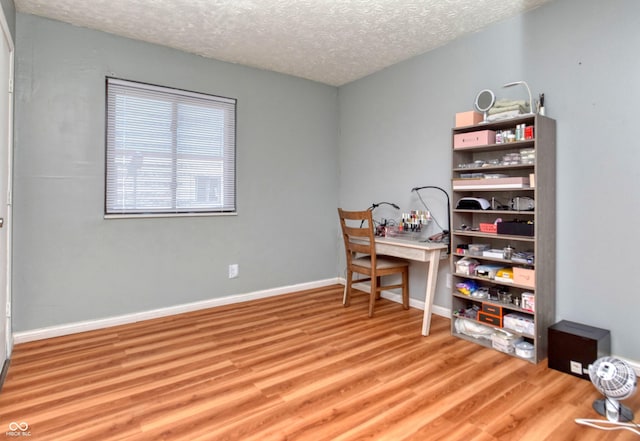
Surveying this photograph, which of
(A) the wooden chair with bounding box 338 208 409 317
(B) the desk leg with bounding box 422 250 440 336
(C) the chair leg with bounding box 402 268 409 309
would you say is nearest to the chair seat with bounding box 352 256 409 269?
(A) the wooden chair with bounding box 338 208 409 317

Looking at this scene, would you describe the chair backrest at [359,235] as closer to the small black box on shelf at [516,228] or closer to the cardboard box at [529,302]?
the small black box on shelf at [516,228]

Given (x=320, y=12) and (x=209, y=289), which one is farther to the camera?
A: (x=209, y=289)

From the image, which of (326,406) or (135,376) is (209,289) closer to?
(135,376)

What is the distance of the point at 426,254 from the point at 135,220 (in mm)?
2458

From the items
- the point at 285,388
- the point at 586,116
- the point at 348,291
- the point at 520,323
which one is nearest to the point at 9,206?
the point at 285,388

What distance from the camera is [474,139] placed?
2627 millimetres

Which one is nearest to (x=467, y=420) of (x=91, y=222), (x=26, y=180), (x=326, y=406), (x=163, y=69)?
(x=326, y=406)

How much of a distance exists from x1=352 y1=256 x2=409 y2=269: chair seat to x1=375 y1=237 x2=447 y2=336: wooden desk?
146 millimetres

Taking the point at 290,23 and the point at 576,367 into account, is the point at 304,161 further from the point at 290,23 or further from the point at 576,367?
the point at 576,367

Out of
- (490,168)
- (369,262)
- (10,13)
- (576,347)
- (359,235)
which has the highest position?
(10,13)

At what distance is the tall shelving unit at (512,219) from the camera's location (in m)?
2.29

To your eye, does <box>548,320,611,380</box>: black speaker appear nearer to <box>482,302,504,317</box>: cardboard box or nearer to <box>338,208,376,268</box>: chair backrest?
<box>482,302,504,317</box>: cardboard box

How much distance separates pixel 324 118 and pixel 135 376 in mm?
3243

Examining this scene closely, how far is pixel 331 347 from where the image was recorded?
Result: 2.53 meters
